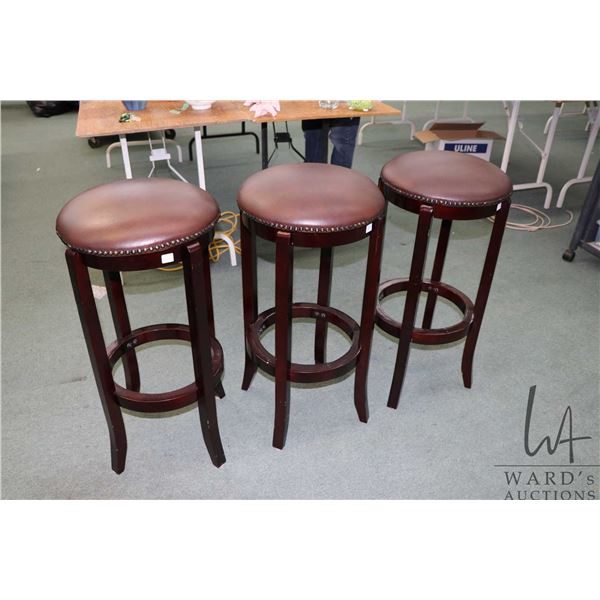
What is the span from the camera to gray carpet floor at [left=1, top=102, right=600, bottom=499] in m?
1.59

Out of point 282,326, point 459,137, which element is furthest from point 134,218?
point 459,137

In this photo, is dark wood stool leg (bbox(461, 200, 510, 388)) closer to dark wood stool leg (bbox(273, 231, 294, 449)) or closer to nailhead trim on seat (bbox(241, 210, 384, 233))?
nailhead trim on seat (bbox(241, 210, 384, 233))

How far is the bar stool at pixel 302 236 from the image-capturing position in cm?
132

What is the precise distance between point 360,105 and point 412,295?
1.15 m

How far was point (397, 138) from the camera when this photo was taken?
463cm

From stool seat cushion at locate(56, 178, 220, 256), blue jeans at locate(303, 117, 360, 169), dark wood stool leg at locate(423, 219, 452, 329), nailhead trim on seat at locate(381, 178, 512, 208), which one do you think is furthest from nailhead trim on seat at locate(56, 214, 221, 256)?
blue jeans at locate(303, 117, 360, 169)

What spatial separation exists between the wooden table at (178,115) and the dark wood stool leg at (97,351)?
0.96 m

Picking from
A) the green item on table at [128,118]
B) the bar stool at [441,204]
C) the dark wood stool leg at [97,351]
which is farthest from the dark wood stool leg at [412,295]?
the green item on table at [128,118]

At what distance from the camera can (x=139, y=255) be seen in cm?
123

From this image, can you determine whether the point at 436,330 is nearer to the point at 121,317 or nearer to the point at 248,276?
the point at 248,276

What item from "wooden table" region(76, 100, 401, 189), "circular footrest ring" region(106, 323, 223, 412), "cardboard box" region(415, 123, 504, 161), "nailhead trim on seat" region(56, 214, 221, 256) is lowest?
"circular footrest ring" region(106, 323, 223, 412)

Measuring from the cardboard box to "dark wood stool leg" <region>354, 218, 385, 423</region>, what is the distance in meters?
2.25

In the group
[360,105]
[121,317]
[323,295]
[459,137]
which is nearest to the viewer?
[121,317]

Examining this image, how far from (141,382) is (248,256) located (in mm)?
720
